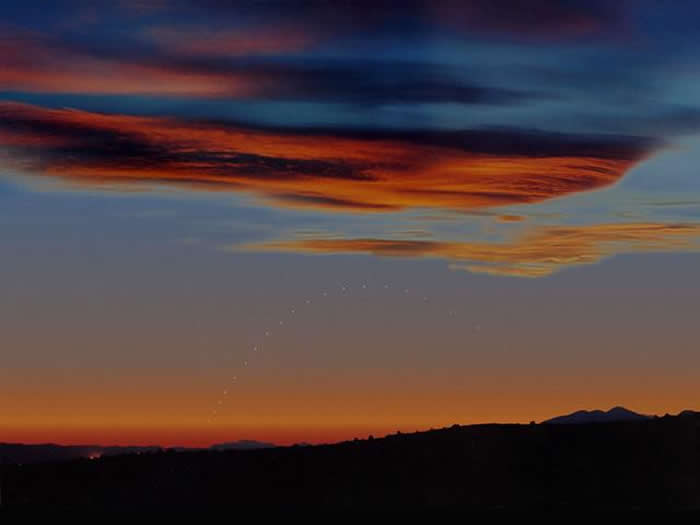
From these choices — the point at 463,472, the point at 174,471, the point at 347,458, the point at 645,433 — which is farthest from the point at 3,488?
the point at 645,433

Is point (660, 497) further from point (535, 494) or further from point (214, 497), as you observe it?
point (214, 497)

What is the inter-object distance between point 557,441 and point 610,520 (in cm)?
2296

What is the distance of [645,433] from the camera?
2422 inches

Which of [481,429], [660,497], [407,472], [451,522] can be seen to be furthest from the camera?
[481,429]

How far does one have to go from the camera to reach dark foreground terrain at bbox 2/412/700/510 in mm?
54906

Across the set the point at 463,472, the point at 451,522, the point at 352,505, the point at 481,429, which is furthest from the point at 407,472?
the point at 451,522

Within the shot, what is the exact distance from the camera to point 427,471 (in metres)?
58.8

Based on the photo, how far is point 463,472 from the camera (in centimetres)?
5869

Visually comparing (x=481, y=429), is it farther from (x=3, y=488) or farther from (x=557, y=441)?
(x=3, y=488)

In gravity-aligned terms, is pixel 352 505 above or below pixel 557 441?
below

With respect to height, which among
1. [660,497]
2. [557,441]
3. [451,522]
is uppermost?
[557,441]

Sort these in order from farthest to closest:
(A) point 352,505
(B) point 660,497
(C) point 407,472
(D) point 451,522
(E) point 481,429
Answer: (E) point 481,429 → (C) point 407,472 → (B) point 660,497 → (A) point 352,505 → (D) point 451,522

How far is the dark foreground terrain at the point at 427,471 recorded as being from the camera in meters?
54.9

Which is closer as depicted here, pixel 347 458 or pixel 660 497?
pixel 660 497
